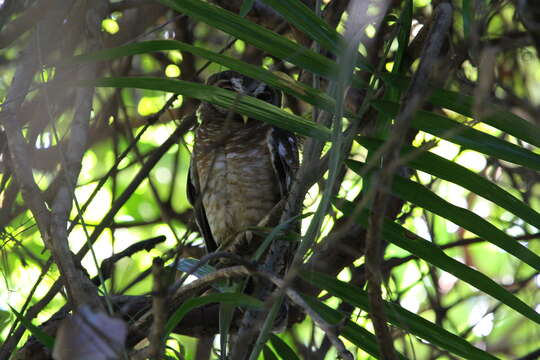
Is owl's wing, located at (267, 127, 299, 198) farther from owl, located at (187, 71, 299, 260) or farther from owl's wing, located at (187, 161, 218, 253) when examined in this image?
owl's wing, located at (187, 161, 218, 253)

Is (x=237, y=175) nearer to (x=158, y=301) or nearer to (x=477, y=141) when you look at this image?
(x=477, y=141)

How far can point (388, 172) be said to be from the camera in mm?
588

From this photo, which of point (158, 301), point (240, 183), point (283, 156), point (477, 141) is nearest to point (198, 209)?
point (240, 183)

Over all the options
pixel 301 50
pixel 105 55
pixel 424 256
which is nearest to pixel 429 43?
pixel 301 50

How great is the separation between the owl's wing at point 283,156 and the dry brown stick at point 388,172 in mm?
1451

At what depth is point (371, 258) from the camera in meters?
0.74

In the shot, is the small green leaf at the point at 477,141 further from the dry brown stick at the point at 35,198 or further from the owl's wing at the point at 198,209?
the owl's wing at the point at 198,209

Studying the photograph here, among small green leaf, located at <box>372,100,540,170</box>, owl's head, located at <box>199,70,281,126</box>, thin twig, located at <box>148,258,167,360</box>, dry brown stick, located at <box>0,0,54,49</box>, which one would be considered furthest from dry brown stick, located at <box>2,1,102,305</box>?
owl's head, located at <box>199,70,281,126</box>

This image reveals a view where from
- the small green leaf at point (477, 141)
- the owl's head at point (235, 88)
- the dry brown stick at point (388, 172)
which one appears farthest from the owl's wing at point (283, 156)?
the dry brown stick at point (388, 172)

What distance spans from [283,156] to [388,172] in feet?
6.48

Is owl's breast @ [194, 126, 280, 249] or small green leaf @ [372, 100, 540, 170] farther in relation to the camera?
owl's breast @ [194, 126, 280, 249]

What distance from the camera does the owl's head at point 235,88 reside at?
8.55 ft

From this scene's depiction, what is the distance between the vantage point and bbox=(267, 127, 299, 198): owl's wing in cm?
256

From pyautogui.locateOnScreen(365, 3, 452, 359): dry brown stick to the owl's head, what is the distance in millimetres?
1535
